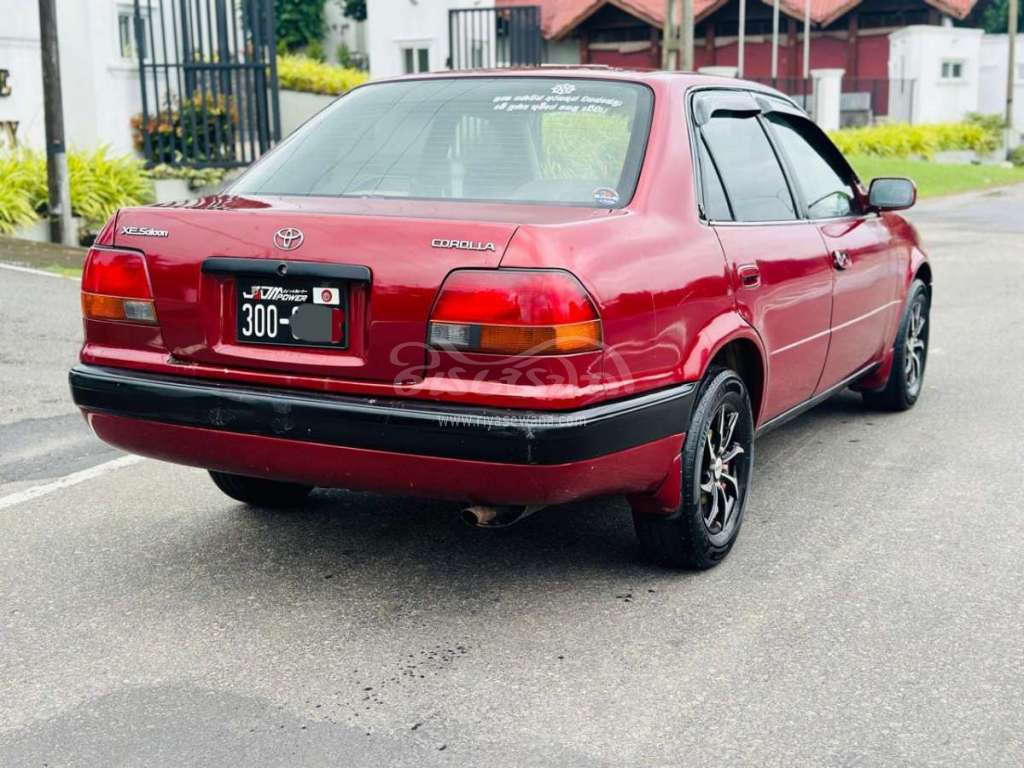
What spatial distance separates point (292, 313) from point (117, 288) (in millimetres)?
692

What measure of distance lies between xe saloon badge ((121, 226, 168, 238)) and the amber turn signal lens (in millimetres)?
214

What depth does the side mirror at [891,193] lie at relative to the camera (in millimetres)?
6102

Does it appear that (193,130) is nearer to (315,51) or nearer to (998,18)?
(315,51)

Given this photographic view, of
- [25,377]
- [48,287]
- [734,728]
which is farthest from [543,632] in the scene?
[48,287]

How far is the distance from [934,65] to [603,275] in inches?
1703

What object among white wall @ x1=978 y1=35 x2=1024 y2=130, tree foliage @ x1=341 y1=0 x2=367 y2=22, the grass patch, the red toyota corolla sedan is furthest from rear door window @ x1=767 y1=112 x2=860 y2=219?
tree foliage @ x1=341 y1=0 x2=367 y2=22

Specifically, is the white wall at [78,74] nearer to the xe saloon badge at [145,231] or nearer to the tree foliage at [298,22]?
the xe saloon badge at [145,231]

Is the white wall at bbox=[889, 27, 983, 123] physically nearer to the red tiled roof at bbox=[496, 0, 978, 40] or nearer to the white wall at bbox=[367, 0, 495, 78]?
the red tiled roof at bbox=[496, 0, 978, 40]

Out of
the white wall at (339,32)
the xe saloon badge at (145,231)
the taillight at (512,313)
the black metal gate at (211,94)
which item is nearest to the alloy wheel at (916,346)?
the taillight at (512,313)

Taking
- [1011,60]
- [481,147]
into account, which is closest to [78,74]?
[481,147]

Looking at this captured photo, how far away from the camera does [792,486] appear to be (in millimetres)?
5684

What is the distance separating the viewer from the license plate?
3945 millimetres

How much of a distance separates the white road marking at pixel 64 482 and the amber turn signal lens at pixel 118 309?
4.74 feet

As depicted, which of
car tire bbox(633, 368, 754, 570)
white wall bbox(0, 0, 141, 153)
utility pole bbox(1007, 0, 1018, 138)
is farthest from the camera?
utility pole bbox(1007, 0, 1018, 138)
